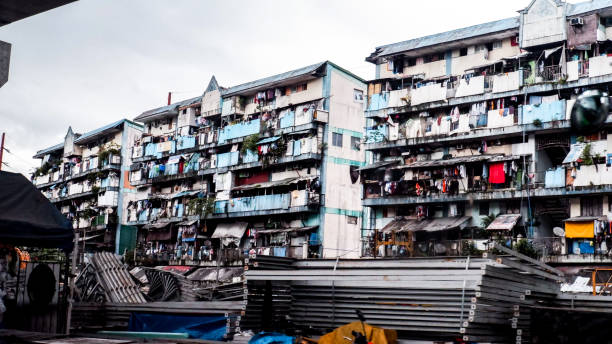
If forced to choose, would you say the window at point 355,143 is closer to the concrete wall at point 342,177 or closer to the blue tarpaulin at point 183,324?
the concrete wall at point 342,177

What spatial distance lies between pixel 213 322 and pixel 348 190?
1157 inches

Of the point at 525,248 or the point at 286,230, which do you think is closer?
the point at 525,248

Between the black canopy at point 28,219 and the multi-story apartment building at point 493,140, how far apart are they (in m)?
26.3

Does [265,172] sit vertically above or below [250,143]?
below

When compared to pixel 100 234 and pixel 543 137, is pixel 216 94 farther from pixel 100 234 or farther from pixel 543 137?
pixel 543 137

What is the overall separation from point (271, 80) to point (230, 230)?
36.0 feet

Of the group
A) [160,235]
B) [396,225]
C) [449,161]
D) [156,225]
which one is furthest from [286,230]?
[156,225]

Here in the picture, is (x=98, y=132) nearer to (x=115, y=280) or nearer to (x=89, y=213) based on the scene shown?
(x=89, y=213)

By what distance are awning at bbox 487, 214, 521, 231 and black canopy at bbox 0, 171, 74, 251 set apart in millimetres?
25954

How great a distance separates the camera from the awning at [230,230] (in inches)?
2042

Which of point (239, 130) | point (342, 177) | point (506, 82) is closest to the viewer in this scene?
point (506, 82)

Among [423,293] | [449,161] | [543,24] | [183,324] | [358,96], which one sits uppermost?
[543,24]

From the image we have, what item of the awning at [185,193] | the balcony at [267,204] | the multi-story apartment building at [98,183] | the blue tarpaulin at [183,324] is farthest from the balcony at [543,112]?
the multi-story apartment building at [98,183]

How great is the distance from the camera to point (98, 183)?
2781 inches
